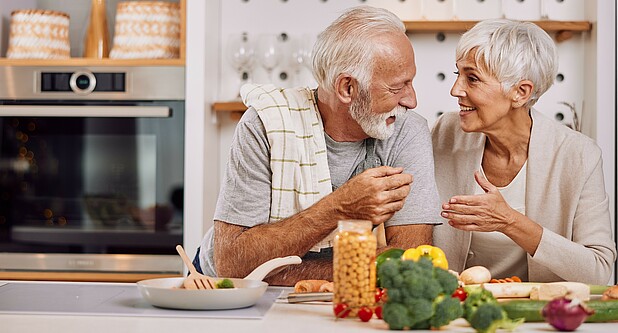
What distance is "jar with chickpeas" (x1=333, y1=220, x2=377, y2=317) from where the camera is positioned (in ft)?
4.79

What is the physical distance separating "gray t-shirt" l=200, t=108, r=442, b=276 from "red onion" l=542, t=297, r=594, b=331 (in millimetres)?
855

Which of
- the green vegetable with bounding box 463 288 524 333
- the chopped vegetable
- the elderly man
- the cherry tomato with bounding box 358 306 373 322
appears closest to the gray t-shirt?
the elderly man

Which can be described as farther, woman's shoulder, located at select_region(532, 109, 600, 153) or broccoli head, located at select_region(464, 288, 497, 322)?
woman's shoulder, located at select_region(532, 109, 600, 153)

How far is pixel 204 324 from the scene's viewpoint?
1.40 m

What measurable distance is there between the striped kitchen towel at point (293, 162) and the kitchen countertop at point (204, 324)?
720mm

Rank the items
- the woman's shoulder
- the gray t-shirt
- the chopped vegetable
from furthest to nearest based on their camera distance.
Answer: the woman's shoulder < the gray t-shirt < the chopped vegetable

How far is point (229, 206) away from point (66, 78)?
1.26 meters

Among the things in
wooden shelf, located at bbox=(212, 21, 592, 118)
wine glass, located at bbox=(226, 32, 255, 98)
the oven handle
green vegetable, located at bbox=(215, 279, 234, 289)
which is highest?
wooden shelf, located at bbox=(212, 21, 592, 118)

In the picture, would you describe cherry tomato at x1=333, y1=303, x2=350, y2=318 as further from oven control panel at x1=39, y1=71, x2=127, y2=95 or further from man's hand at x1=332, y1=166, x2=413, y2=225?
oven control panel at x1=39, y1=71, x2=127, y2=95

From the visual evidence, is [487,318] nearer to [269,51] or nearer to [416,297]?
[416,297]

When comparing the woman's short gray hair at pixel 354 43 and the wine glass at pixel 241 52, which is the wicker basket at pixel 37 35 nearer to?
the wine glass at pixel 241 52

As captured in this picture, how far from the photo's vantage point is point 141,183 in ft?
10.4

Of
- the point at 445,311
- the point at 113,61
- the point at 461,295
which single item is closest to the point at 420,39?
the point at 113,61

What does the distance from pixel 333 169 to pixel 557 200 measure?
61 cm
